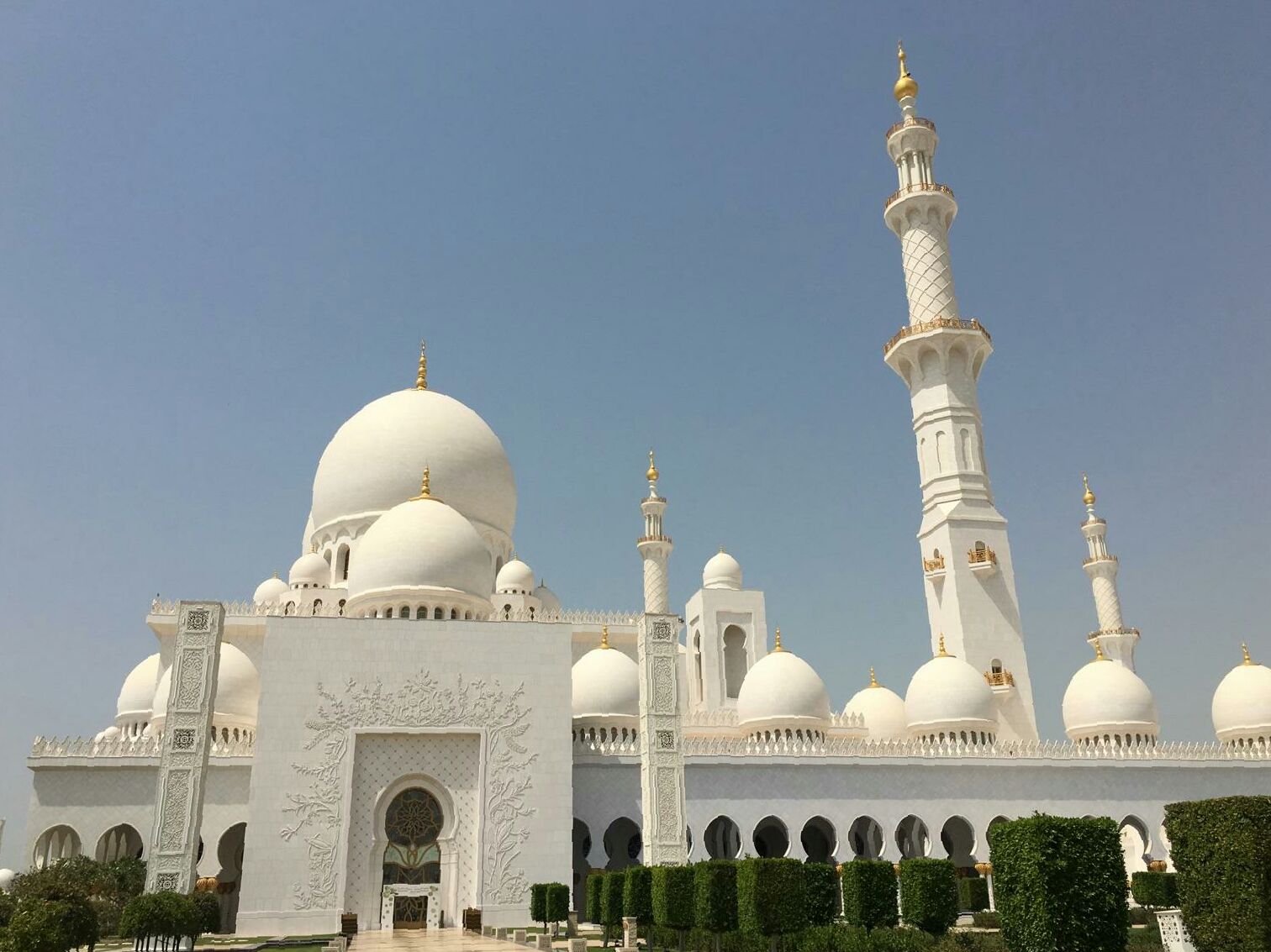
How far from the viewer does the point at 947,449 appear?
99.6 ft

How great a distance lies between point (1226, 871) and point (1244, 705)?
1952 cm

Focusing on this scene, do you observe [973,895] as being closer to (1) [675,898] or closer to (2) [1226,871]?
(1) [675,898]

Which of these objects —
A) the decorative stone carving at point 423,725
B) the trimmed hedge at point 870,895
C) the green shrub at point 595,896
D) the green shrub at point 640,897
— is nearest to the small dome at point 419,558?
the decorative stone carving at point 423,725

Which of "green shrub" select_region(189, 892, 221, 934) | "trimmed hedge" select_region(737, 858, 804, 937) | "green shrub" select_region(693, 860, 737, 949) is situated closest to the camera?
"trimmed hedge" select_region(737, 858, 804, 937)

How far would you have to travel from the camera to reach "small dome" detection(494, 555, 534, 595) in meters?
29.8

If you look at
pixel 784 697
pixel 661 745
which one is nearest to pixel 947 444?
pixel 784 697

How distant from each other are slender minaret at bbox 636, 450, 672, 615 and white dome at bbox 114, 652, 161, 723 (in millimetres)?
15262

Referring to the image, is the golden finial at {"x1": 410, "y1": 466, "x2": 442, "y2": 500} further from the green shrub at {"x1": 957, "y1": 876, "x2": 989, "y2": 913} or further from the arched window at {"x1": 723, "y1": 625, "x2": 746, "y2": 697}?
the green shrub at {"x1": 957, "y1": 876, "x2": 989, "y2": 913}

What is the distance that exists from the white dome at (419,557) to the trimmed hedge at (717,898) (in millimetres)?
11092

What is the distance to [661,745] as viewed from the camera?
21422 millimetres

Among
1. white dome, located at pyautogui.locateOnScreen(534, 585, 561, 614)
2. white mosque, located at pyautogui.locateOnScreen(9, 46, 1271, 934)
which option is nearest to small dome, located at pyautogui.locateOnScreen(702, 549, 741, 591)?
white mosque, located at pyautogui.locateOnScreen(9, 46, 1271, 934)

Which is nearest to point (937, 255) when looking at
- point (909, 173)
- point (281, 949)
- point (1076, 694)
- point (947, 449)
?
point (909, 173)

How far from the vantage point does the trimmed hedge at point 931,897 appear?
1495cm

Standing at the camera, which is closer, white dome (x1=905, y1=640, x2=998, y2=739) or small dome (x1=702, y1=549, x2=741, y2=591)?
white dome (x1=905, y1=640, x2=998, y2=739)
